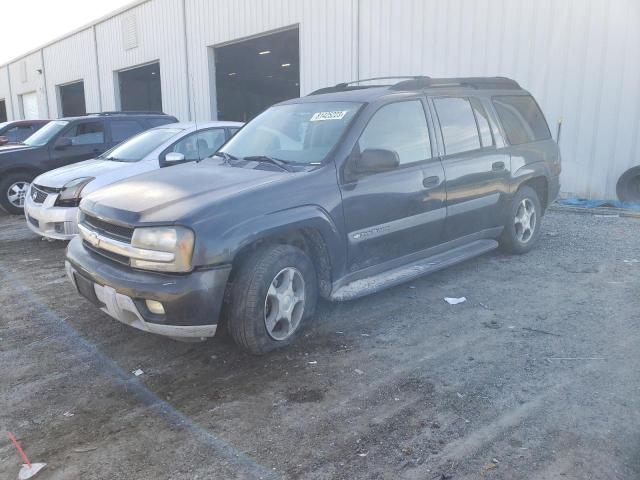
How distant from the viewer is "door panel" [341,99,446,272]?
4031mm

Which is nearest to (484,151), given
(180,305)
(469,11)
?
(180,305)

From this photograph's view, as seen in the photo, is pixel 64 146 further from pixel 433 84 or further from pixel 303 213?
pixel 303 213

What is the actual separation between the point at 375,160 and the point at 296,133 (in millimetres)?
842

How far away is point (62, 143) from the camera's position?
941cm

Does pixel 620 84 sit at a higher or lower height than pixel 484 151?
higher

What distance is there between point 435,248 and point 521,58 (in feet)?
20.2

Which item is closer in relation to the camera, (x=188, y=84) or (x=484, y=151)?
(x=484, y=151)

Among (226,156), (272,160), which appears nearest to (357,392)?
(272,160)

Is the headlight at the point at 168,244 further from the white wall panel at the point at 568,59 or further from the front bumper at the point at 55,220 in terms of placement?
the white wall panel at the point at 568,59

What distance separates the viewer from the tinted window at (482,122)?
17.2 feet

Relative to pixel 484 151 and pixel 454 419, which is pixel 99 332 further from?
pixel 484 151

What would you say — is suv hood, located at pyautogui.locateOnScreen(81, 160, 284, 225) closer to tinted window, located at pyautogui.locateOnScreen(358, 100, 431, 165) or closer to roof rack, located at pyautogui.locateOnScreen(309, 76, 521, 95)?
tinted window, located at pyautogui.locateOnScreen(358, 100, 431, 165)

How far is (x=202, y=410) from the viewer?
3.02 metres

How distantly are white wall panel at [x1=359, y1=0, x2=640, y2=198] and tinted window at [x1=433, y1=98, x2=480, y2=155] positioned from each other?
4.91 m
